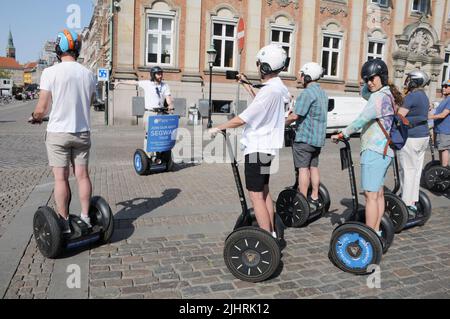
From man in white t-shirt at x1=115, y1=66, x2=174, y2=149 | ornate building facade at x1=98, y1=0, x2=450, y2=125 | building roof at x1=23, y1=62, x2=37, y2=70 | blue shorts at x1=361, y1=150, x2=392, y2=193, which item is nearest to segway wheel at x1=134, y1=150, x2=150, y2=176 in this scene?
man in white t-shirt at x1=115, y1=66, x2=174, y2=149

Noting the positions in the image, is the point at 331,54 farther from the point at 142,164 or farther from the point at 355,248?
the point at 355,248

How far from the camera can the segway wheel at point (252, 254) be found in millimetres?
3344

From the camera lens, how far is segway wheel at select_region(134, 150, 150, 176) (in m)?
7.70

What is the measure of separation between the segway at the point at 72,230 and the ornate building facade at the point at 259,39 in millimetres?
13361

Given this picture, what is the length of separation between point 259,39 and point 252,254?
18.9m

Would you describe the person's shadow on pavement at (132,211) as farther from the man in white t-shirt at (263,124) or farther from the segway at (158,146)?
the man in white t-shirt at (263,124)

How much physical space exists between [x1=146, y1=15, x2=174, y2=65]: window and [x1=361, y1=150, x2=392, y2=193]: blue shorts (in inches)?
685

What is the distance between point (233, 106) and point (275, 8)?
5.57m

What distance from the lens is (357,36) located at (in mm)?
23281

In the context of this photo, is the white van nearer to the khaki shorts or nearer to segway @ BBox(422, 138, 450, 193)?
segway @ BBox(422, 138, 450, 193)

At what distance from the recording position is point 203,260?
3877 mm

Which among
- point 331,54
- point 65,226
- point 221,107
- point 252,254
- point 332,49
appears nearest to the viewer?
point 252,254

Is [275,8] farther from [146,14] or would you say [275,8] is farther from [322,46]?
[146,14]

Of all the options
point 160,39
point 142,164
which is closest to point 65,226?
point 142,164
